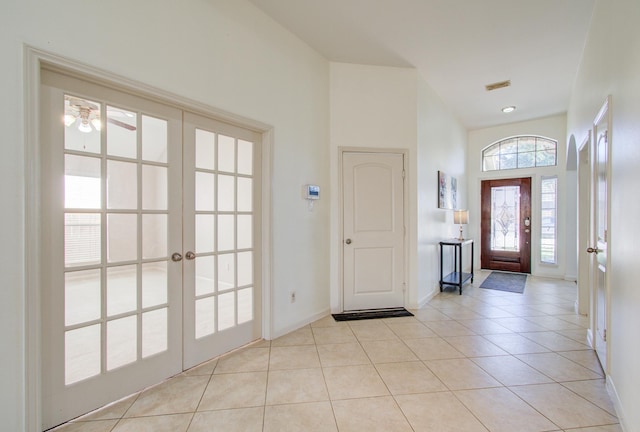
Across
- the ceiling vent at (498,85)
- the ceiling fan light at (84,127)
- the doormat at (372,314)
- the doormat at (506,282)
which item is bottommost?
the doormat at (506,282)

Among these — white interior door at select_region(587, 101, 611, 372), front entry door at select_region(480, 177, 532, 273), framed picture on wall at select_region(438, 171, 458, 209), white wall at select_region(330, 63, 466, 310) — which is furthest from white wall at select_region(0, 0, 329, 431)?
front entry door at select_region(480, 177, 532, 273)

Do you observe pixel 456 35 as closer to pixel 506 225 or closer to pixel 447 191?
pixel 447 191

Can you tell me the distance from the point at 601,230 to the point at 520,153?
15.0 ft

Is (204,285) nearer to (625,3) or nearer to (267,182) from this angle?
(267,182)

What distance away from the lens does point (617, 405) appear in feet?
6.13

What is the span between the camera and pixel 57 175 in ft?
5.70

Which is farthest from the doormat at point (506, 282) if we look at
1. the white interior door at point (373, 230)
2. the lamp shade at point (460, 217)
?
the white interior door at point (373, 230)

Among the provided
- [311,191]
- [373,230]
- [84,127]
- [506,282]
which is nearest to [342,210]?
[373,230]

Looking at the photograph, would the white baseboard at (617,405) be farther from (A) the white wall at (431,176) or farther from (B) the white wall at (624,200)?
(A) the white wall at (431,176)

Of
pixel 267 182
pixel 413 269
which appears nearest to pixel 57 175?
pixel 267 182

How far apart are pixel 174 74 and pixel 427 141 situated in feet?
11.2

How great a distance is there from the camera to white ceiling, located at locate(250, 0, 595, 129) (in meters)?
2.79

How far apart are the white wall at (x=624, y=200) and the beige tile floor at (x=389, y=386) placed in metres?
0.31

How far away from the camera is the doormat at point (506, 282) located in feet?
16.8
